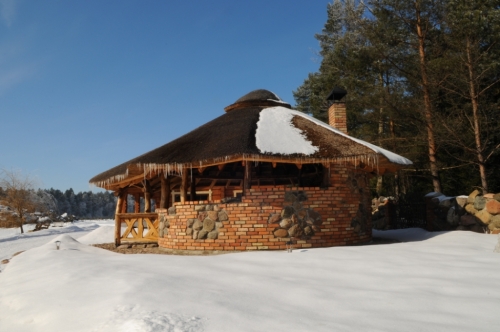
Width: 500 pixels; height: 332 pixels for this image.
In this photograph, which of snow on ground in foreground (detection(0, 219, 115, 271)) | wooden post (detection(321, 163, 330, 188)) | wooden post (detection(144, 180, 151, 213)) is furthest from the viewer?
snow on ground in foreground (detection(0, 219, 115, 271))

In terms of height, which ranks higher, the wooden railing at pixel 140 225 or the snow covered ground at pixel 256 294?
the wooden railing at pixel 140 225

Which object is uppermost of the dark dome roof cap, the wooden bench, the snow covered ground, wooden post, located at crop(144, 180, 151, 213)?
the dark dome roof cap

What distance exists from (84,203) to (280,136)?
3595 inches

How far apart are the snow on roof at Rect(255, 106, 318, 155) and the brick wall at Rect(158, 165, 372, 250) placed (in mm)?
806

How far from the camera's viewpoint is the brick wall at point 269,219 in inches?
295

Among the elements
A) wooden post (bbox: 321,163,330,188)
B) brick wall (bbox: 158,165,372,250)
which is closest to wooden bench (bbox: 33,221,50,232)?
brick wall (bbox: 158,165,372,250)

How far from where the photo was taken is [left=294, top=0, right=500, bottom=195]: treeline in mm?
13484

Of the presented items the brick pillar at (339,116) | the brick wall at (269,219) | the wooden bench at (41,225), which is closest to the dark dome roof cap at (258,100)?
the brick pillar at (339,116)

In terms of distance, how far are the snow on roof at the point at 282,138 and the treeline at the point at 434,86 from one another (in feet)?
20.1

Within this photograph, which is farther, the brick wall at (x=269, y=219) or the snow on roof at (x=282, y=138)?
the snow on roof at (x=282, y=138)

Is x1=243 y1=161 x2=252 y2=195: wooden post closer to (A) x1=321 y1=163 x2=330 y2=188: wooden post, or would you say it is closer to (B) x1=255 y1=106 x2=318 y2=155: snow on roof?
(B) x1=255 y1=106 x2=318 y2=155: snow on roof

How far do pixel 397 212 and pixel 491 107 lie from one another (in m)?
5.46

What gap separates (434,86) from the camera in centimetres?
1438

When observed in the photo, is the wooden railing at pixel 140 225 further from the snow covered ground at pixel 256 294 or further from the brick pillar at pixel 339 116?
the brick pillar at pixel 339 116
